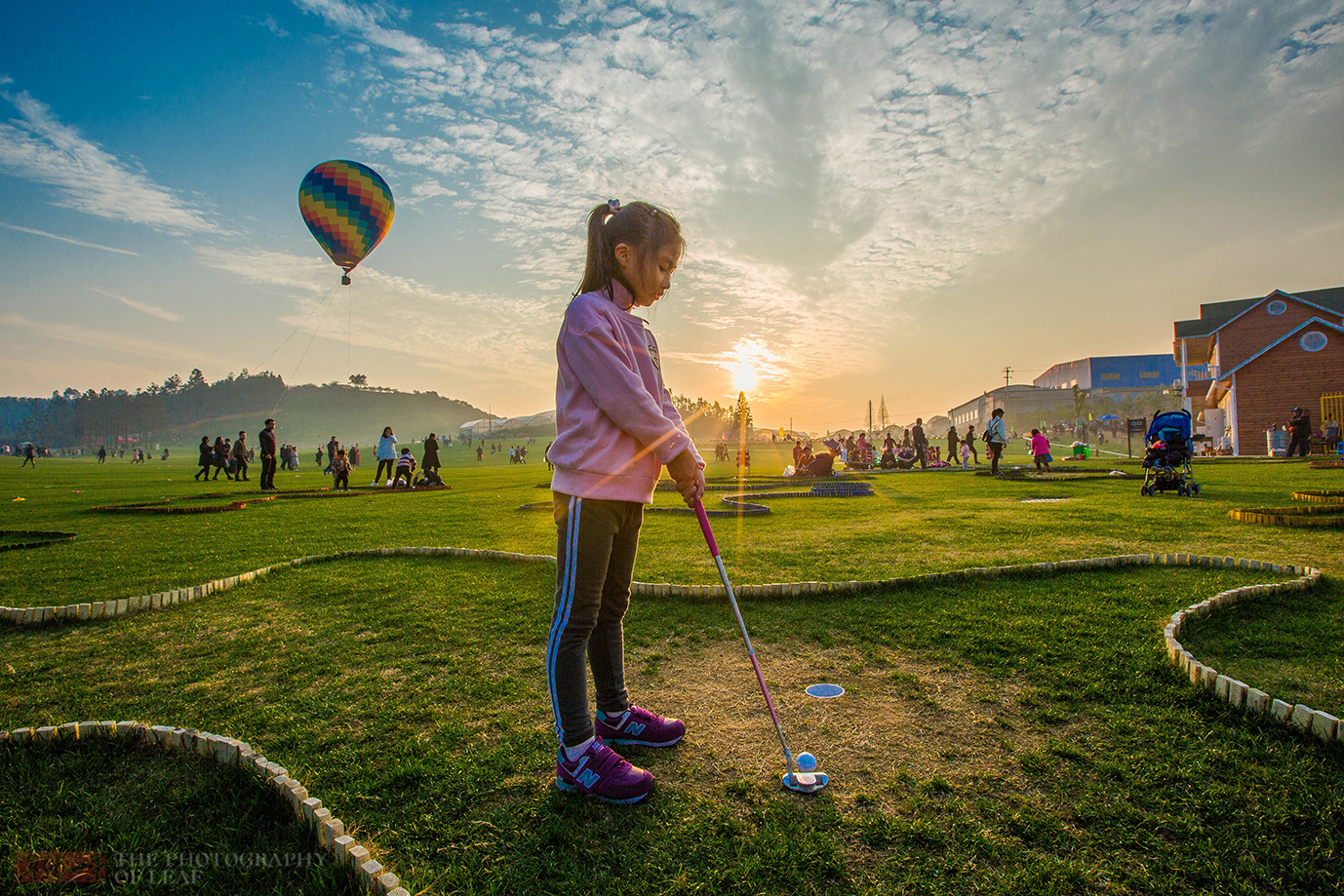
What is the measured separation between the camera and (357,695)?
3.61 m

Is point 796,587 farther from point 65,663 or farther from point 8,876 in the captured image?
point 65,663

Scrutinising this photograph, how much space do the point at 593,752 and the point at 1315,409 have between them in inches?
1803

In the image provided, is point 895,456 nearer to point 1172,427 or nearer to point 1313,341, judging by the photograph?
point 1172,427

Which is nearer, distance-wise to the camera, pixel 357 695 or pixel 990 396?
pixel 357 695

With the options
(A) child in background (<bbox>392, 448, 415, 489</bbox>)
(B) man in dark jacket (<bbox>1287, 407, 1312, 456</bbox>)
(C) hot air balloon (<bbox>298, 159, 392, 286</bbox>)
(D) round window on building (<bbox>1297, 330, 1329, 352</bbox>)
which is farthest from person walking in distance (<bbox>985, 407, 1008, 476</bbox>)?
(D) round window on building (<bbox>1297, 330, 1329, 352</bbox>)

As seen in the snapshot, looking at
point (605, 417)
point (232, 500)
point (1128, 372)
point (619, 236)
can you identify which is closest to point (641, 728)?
point (605, 417)

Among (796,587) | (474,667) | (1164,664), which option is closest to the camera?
(1164,664)

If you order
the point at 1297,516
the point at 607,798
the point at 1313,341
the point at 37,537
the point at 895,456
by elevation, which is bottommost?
the point at 607,798

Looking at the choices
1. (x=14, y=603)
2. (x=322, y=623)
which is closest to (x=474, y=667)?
(x=322, y=623)

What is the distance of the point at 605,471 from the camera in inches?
109

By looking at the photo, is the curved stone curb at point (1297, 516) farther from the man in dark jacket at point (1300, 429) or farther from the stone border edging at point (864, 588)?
the man in dark jacket at point (1300, 429)

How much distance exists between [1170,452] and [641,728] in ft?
48.5

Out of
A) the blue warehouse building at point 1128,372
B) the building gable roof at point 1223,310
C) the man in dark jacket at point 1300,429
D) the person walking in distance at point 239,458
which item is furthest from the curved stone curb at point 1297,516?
the blue warehouse building at point 1128,372

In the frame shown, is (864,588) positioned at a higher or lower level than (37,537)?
lower
